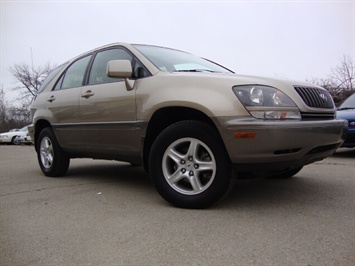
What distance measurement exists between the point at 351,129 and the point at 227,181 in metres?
4.58

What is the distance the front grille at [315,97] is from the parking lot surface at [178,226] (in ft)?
3.02

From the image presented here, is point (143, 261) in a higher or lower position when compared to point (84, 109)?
lower

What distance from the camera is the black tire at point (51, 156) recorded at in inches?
201

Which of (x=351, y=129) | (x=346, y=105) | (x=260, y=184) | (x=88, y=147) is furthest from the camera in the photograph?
(x=346, y=105)

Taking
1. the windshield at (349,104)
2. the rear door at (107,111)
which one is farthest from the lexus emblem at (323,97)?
the windshield at (349,104)

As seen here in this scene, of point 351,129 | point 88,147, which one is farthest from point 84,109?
point 351,129

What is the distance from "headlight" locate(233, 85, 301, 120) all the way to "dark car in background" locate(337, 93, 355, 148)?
13.6 ft

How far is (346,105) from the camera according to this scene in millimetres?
7434

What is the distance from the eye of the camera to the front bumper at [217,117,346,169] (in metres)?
2.81

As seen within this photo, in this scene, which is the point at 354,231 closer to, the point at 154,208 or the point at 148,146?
the point at 154,208

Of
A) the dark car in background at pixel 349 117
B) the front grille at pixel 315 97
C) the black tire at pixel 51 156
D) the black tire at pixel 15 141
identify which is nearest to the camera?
the front grille at pixel 315 97

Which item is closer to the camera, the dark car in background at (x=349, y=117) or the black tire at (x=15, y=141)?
the dark car in background at (x=349, y=117)

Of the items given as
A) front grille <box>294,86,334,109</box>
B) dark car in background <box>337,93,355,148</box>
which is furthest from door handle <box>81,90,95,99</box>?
dark car in background <box>337,93,355,148</box>

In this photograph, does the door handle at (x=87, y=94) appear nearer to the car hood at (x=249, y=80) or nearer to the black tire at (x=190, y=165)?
the black tire at (x=190, y=165)
